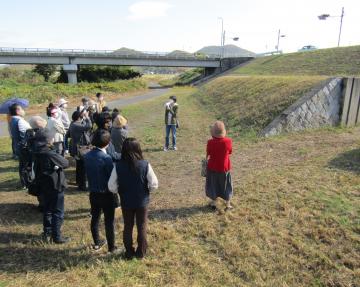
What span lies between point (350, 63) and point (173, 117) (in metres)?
22.0

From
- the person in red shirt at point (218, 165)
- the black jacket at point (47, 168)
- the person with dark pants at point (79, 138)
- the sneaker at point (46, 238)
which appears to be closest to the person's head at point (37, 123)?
the black jacket at point (47, 168)

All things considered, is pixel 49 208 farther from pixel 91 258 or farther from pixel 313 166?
pixel 313 166

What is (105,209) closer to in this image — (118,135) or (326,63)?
(118,135)

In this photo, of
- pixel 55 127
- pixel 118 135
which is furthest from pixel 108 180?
pixel 55 127

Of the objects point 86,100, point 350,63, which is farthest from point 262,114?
point 350,63

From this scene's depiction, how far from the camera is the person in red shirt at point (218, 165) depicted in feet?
16.3

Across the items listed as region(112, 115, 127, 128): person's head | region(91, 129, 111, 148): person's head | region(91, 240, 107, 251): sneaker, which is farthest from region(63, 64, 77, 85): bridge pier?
region(91, 129, 111, 148): person's head

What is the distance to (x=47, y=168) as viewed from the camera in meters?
4.15

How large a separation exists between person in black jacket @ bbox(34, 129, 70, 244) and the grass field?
0.54 meters

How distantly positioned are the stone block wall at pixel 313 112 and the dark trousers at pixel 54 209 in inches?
294

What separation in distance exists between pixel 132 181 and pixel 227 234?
1.81 metres

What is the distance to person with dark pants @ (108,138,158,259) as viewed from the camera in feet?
12.0

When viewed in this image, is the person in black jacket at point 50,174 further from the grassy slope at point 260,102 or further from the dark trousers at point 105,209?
the grassy slope at point 260,102

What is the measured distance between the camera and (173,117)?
9320mm
